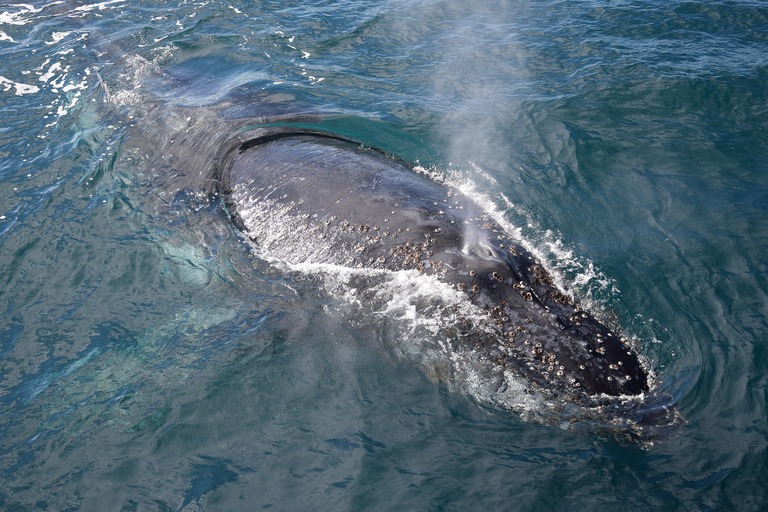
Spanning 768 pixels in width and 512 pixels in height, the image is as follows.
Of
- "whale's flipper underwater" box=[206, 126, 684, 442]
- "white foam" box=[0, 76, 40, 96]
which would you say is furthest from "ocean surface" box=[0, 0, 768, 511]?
"whale's flipper underwater" box=[206, 126, 684, 442]

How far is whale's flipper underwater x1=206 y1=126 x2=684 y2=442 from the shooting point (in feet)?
20.8

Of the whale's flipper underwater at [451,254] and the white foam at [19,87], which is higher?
the white foam at [19,87]

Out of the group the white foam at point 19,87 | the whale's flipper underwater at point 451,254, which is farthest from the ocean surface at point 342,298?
the whale's flipper underwater at point 451,254

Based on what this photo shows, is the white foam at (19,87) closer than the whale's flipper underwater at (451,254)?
No

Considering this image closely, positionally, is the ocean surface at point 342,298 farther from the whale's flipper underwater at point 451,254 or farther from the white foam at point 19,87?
the whale's flipper underwater at point 451,254

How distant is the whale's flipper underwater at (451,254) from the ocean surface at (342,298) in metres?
0.48

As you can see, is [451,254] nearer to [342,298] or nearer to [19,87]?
[342,298]

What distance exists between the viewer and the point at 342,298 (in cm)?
793

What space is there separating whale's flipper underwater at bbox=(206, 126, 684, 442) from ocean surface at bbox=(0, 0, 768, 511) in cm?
48

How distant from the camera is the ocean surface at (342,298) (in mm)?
6285

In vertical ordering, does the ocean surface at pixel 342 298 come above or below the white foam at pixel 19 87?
below

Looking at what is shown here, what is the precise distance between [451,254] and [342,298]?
1.95m

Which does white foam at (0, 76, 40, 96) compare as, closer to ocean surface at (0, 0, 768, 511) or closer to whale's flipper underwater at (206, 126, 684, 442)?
ocean surface at (0, 0, 768, 511)

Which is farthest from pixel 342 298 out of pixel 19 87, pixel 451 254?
pixel 19 87
